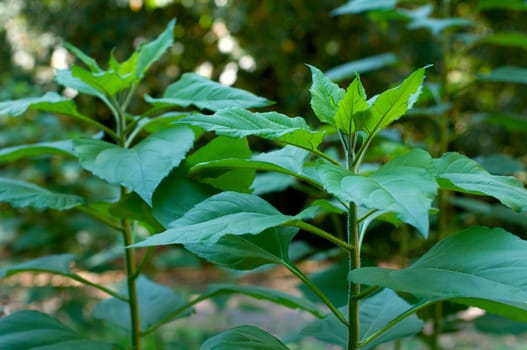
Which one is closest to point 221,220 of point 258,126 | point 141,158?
point 258,126

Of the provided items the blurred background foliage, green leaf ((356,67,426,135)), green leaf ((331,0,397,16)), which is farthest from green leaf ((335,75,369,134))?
the blurred background foliage

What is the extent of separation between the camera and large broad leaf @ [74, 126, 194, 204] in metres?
0.83

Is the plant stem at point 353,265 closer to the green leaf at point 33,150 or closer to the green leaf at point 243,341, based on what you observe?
the green leaf at point 243,341

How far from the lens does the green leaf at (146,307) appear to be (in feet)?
3.90

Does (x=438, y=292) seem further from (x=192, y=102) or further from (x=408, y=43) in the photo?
(x=408, y=43)

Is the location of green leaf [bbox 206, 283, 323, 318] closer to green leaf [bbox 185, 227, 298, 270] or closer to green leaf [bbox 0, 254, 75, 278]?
green leaf [bbox 185, 227, 298, 270]

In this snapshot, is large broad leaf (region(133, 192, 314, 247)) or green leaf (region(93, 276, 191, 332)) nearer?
large broad leaf (region(133, 192, 314, 247))

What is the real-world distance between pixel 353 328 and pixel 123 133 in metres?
0.47

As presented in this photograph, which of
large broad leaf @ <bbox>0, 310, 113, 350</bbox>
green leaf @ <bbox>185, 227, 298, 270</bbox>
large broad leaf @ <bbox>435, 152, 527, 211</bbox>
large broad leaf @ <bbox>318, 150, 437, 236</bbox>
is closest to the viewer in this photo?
large broad leaf @ <bbox>318, 150, 437, 236</bbox>

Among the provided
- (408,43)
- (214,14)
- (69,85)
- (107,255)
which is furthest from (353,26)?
(69,85)

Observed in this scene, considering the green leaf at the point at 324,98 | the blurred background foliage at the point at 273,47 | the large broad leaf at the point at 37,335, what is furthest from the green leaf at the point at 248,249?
the blurred background foliage at the point at 273,47

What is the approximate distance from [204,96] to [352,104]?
0.29 meters

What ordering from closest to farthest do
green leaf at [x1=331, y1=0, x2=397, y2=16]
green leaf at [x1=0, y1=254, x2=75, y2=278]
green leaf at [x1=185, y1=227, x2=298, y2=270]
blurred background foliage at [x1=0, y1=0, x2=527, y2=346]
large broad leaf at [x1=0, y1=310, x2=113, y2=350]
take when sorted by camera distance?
green leaf at [x1=185, y1=227, x2=298, y2=270] → large broad leaf at [x1=0, y1=310, x2=113, y2=350] → green leaf at [x1=0, y1=254, x2=75, y2=278] → green leaf at [x1=331, y1=0, x2=397, y2=16] → blurred background foliage at [x1=0, y1=0, x2=527, y2=346]

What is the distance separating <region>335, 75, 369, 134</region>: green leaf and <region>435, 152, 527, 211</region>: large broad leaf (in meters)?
0.11
